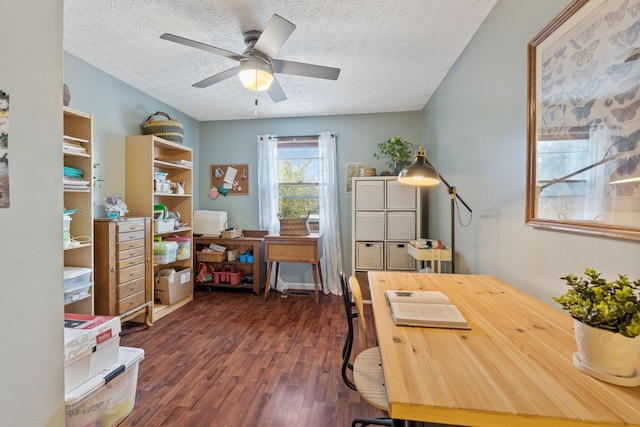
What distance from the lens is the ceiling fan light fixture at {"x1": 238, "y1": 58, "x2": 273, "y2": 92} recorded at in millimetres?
1931

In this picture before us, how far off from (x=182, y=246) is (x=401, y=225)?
256 centimetres

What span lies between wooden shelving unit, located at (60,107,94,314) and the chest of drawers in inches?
4.8

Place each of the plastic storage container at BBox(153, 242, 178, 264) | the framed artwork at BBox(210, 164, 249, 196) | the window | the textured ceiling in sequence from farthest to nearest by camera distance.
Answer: the framed artwork at BBox(210, 164, 249, 196)
the window
the plastic storage container at BBox(153, 242, 178, 264)
the textured ceiling

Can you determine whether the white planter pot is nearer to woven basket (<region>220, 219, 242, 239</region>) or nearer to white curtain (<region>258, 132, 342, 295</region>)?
white curtain (<region>258, 132, 342, 295</region>)

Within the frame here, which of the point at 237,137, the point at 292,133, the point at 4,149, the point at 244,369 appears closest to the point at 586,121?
the point at 4,149

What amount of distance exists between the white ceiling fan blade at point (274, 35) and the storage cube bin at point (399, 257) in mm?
2316

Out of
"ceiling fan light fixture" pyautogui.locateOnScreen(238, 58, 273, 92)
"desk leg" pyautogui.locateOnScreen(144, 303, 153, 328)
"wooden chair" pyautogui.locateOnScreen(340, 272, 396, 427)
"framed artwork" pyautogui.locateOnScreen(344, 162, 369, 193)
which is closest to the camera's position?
"wooden chair" pyautogui.locateOnScreen(340, 272, 396, 427)

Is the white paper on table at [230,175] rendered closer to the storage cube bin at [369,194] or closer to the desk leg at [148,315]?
the storage cube bin at [369,194]

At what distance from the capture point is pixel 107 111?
269cm

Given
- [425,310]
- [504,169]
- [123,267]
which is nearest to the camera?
[425,310]

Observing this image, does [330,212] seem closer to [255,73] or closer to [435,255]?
[435,255]

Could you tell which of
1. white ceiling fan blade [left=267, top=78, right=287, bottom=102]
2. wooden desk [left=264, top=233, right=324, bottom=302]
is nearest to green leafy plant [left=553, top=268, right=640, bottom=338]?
white ceiling fan blade [left=267, top=78, right=287, bottom=102]

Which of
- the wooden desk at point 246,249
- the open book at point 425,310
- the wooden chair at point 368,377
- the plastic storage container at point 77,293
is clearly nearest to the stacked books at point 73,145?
the plastic storage container at point 77,293

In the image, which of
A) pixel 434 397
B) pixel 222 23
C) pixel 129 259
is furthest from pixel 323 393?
pixel 222 23
